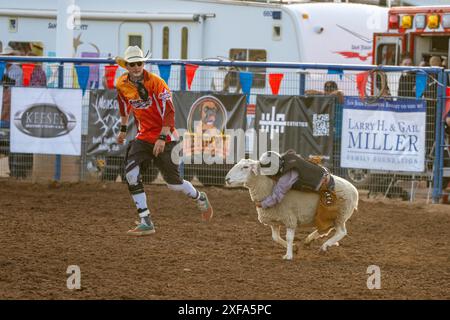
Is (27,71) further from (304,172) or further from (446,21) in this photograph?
(304,172)

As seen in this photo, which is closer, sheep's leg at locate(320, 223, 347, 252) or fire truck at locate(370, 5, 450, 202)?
sheep's leg at locate(320, 223, 347, 252)

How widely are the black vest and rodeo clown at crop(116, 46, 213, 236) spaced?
1444mm

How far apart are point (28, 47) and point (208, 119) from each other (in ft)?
18.4

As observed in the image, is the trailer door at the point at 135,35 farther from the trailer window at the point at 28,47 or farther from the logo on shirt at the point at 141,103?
the logo on shirt at the point at 141,103

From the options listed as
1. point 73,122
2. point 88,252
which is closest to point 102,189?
point 73,122

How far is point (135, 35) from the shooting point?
57.3 feet

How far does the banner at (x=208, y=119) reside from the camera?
46.8ft

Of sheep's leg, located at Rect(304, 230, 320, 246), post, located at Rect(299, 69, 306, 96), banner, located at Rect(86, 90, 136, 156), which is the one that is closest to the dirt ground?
sheep's leg, located at Rect(304, 230, 320, 246)

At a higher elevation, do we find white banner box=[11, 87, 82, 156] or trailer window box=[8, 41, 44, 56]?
trailer window box=[8, 41, 44, 56]

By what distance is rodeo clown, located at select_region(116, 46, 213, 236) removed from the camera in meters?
9.69

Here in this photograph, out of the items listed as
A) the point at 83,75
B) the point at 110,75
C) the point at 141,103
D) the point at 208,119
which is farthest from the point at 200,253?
the point at 110,75

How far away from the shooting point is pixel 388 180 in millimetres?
13984

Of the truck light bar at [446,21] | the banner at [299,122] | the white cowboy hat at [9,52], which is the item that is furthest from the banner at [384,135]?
the white cowboy hat at [9,52]

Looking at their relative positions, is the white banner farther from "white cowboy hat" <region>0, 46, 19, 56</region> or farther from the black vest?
the black vest
